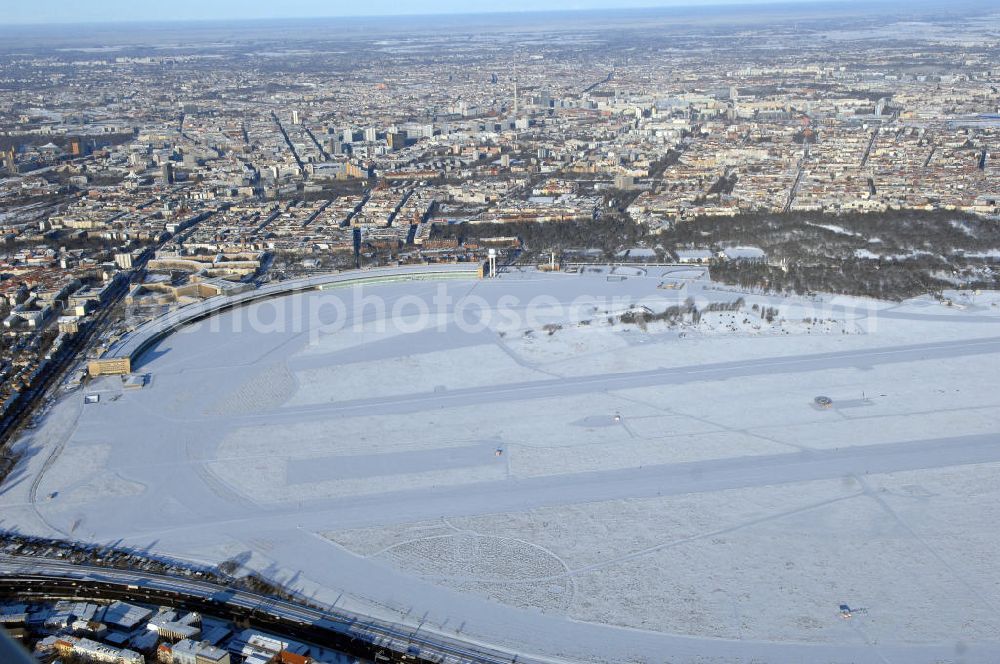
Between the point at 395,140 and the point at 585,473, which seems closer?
the point at 585,473

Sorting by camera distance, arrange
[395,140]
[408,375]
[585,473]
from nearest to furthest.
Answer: [585,473] < [408,375] < [395,140]

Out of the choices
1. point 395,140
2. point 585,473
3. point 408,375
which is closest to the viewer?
point 585,473

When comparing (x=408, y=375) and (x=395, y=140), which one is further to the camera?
(x=395, y=140)

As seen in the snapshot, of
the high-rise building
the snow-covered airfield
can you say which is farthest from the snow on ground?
the high-rise building

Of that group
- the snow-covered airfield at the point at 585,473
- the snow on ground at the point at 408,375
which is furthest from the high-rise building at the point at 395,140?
the snow on ground at the point at 408,375

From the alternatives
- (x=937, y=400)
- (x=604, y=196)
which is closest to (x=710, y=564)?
(x=937, y=400)

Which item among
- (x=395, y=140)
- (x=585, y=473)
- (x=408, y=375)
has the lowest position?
(x=395, y=140)

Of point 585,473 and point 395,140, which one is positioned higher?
point 585,473

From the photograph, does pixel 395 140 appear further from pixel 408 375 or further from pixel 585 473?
pixel 585 473

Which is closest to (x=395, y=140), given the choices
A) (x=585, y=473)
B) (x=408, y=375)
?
(x=408, y=375)
